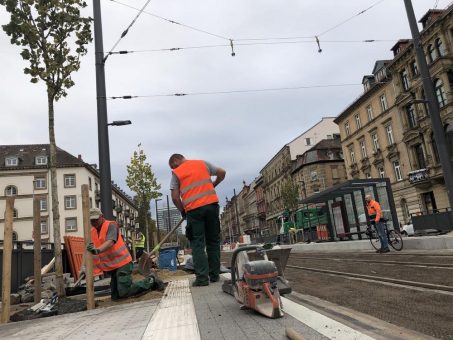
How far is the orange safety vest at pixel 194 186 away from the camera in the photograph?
5387 mm

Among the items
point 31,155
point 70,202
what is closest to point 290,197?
point 70,202

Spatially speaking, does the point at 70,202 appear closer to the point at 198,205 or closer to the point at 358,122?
the point at 358,122

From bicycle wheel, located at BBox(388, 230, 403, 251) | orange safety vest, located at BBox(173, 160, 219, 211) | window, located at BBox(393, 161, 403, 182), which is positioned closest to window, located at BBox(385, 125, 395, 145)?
window, located at BBox(393, 161, 403, 182)

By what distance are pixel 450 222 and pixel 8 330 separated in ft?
58.8

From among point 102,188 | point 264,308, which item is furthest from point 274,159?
point 264,308

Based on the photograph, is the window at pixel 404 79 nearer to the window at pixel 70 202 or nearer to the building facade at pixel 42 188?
the building facade at pixel 42 188

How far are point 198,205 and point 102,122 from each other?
4598mm

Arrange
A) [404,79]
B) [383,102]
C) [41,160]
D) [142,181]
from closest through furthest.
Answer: [142,181] → [404,79] → [383,102] → [41,160]

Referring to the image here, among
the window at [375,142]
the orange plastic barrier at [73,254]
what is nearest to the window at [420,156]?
the window at [375,142]

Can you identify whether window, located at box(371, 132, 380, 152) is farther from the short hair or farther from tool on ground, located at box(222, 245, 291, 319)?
tool on ground, located at box(222, 245, 291, 319)

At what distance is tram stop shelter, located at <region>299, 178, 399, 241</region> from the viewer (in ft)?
61.9

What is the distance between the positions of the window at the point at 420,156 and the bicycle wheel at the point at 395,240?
24.2 meters

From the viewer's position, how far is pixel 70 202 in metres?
58.6

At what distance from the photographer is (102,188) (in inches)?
346
